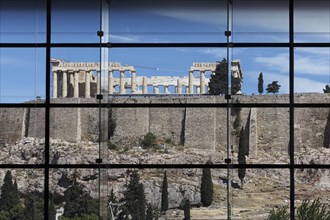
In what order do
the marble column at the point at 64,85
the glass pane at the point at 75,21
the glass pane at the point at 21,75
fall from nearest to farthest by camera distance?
the marble column at the point at 64,85 < the glass pane at the point at 75,21 < the glass pane at the point at 21,75

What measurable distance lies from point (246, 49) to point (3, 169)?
88.2 inches

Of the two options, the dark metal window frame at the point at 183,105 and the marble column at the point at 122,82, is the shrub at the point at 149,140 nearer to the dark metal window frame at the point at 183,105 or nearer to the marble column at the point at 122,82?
the dark metal window frame at the point at 183,105

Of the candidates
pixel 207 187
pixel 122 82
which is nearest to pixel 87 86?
pixel 122 82

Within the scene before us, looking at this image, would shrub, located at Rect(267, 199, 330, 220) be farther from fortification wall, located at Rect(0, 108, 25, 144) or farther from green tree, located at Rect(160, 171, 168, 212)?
fortification wall, located at Rect(0, 108, 25, 144)

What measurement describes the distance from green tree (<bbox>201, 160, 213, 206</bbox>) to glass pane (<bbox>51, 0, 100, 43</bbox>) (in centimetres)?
140

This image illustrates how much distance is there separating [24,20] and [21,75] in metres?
0.47

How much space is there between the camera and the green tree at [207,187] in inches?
422

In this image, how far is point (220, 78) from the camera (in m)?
10.8

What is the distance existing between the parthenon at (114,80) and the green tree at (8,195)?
0.82 metres

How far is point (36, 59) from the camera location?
Answer: 10.8 m

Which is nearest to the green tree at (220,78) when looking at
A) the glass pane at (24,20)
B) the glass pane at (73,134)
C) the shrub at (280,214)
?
the glass pane at (73,134)

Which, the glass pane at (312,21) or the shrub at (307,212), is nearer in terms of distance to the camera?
the glass pane at (312,21)

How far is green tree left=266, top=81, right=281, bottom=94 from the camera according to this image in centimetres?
1077

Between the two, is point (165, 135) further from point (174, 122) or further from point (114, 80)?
point (114, 80)
